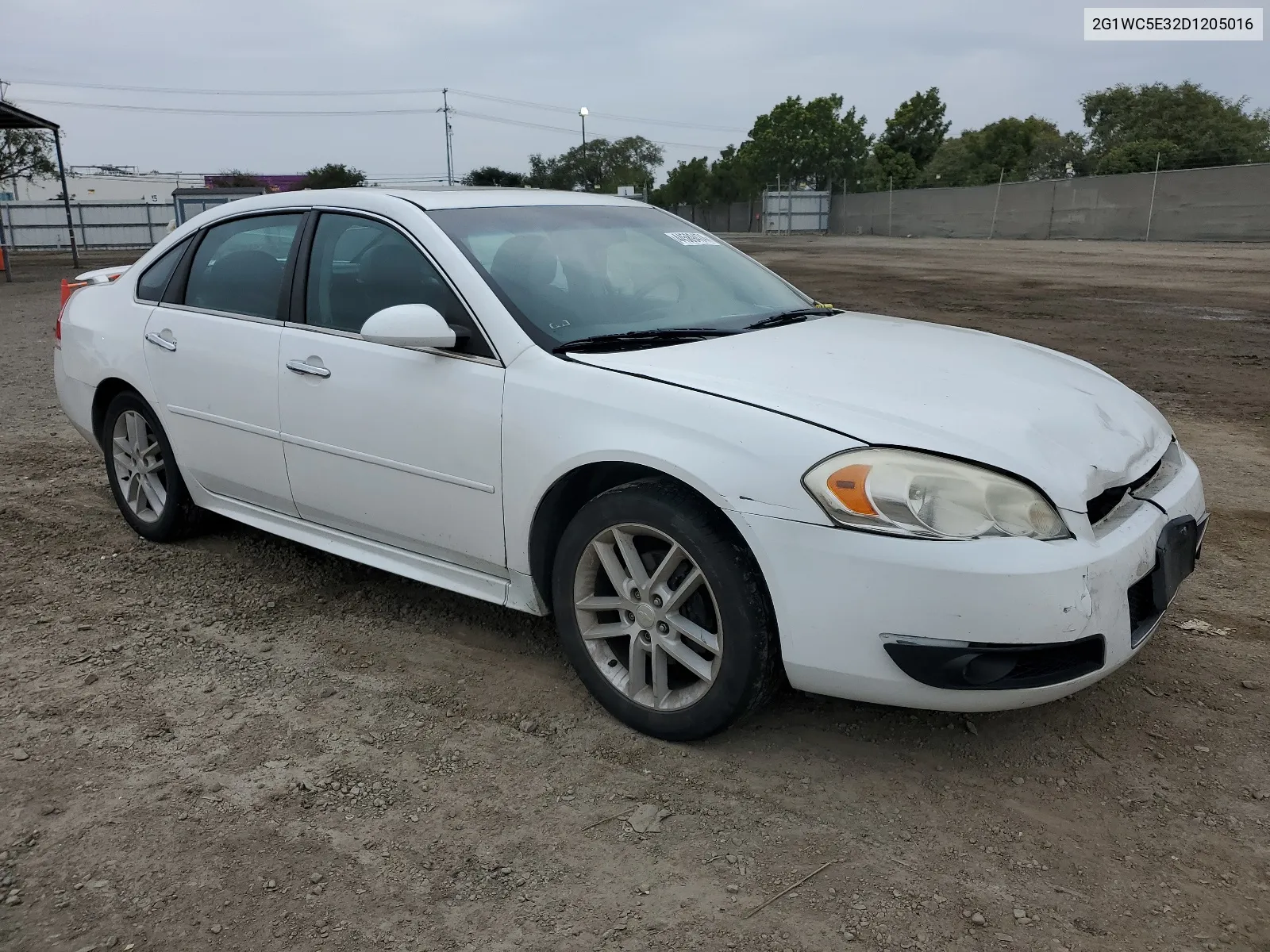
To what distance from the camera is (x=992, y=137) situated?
219ft

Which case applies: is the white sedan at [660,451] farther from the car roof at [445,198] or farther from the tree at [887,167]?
the tree at [887,167]

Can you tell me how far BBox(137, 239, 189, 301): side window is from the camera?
14.4 feet

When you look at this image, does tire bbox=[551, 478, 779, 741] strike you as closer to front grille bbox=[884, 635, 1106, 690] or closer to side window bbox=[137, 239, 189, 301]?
front grille bbox=[884, 635, 1106, 690]

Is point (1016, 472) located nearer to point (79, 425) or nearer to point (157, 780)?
point (157, 780)

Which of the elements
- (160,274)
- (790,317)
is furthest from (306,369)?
(790,317)

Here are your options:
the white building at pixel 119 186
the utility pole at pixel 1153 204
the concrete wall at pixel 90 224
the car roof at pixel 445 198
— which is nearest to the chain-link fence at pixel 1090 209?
the utility pole at pixel 1153 204

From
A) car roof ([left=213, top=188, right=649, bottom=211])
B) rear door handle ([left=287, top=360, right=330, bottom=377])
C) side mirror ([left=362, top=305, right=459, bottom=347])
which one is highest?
car roof ([left=213, top=188, right=649, bottom=211])

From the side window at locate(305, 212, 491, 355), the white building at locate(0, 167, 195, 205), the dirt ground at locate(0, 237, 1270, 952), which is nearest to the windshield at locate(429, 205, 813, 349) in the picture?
the side window at locate(305, 212, 491, 355)

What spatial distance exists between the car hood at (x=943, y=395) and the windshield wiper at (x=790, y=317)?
88 millimetres

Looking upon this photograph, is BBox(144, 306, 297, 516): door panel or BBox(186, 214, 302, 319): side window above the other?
BBox(186, 214, 302, 319): side window

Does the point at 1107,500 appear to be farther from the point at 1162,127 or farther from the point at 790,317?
the point at 1162,127

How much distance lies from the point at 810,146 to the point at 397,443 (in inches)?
2427

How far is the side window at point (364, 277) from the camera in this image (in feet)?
11.0

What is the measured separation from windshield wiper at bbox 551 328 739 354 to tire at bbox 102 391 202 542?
2.23 meters
